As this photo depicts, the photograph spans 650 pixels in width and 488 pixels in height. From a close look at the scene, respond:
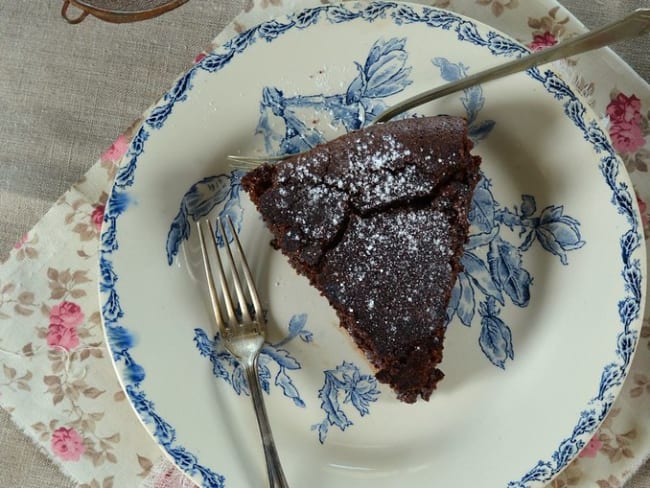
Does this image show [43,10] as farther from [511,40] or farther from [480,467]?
[480,467]

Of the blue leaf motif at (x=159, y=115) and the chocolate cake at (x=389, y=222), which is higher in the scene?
the blue leaf motif at (x=159, y=115)

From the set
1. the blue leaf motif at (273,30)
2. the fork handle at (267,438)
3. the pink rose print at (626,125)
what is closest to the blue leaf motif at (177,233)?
the fork handle at (267,438)

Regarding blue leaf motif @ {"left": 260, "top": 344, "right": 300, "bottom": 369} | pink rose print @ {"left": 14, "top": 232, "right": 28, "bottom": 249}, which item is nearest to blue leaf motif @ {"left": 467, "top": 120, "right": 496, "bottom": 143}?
blue leaf motif @ {"left": 260, "top": 344, "right": 300, "bottom": 369}

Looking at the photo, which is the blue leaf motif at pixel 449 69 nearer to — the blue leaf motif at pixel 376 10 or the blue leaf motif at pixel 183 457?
the blue leaf motif at pixel 376 10

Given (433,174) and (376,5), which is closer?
(433,174)

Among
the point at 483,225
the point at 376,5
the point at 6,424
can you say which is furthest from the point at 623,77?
the point at 6,424

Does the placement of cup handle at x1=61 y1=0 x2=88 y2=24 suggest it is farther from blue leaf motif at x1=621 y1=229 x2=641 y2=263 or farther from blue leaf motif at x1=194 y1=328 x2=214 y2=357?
blue leaf motif at x1=621 y1=229 x2=641 y2=263
